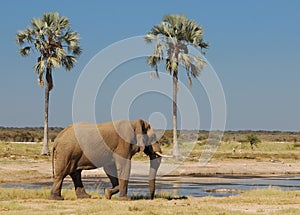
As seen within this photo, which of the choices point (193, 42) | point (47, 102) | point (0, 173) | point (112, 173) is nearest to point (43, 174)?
point (0, 173)

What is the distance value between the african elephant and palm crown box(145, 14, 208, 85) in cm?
2630

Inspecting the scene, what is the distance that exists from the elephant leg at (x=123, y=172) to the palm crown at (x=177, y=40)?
26.8 m

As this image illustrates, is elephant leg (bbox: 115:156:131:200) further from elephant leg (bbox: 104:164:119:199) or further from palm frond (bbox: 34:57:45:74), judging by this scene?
palm frond (bbox: 34:57:45:74)

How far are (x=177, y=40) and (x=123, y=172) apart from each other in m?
28.0

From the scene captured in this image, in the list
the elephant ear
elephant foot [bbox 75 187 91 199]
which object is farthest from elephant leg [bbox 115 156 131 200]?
elephant foot [bbox 75 187 91 199]

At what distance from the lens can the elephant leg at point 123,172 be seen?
1934 cm

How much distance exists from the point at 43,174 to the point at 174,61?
15.9m

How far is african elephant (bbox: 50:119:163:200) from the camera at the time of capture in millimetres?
19484

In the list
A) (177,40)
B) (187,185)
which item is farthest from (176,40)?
(187,185)

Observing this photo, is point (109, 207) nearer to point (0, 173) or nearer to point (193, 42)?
point (0, 173)

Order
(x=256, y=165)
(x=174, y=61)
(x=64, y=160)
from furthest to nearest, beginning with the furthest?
(x=174, y=61), (x=256, y=165), (x=64, y=160)

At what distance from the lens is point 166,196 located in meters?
20.3

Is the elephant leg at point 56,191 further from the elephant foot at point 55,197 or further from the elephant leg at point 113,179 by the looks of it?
the elephant leg at point 113,179

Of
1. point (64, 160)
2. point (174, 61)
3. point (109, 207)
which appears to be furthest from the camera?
point (174, 61)
